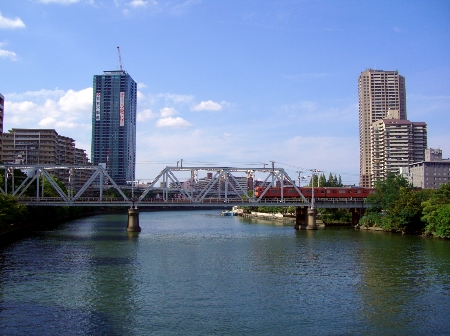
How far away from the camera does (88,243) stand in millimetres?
65500

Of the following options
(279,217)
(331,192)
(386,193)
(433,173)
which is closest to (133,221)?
(331,192)

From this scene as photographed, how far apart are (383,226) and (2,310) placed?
6642 cm

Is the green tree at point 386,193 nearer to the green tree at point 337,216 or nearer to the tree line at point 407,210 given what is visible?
the tree line at point 407,210

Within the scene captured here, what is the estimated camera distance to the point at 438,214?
225ft

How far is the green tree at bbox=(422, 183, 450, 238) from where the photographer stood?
2635 inches

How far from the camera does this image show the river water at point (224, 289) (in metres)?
28.3

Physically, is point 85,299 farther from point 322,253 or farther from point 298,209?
Result: point 298,209

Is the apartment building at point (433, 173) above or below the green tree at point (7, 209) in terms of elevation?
above

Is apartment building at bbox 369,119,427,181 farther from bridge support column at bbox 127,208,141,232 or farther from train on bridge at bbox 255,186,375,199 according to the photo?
bridge support column at bbox 127,208,141,232

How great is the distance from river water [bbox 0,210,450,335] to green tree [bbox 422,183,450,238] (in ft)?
19.4

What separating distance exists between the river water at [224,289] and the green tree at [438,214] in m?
5.92

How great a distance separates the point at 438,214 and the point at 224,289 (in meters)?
43.5

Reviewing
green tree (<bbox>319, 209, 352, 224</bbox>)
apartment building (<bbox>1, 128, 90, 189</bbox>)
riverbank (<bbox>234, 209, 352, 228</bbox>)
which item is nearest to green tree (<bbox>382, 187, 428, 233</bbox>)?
riverbank (<bbox>234, 209, 352, 228</bbox>)

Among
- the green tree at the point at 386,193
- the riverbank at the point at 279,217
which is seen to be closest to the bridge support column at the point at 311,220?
the riverbank at the point at 279,217
